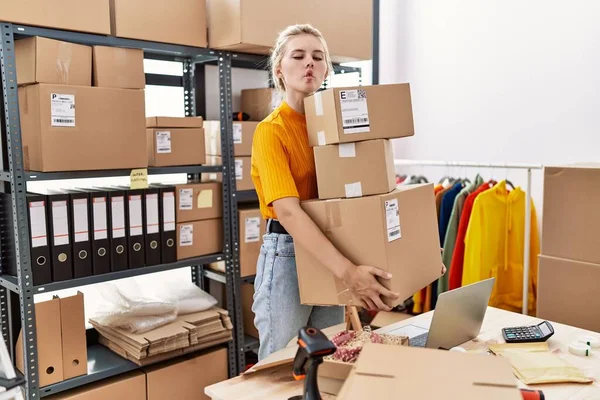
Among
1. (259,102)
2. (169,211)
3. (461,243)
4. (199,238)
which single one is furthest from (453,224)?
(169,211)

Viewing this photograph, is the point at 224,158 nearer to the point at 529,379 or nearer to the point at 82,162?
the point at 82,162

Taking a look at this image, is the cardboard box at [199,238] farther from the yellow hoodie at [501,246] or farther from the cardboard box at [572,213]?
the cardboard box at [572,213]

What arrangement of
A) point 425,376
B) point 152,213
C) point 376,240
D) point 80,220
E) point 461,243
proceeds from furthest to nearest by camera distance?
point 461,243
point 152,213
point 80,220
point 376,240
point 425,376

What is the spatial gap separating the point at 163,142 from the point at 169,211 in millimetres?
299

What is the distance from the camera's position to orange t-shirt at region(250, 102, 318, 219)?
4.96 ft

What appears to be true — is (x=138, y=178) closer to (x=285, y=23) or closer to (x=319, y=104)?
(x=285, y=23)

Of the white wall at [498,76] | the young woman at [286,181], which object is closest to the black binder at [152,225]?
the young woman at [286,181]

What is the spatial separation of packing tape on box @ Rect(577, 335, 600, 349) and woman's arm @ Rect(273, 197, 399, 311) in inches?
21.3

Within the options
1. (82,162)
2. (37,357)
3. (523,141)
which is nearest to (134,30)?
(82,162)

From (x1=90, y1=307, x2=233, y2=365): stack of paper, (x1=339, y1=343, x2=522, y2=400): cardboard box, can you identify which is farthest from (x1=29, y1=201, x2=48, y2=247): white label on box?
(x1=339, y1=343, x2=522, y2=400): cardboard box

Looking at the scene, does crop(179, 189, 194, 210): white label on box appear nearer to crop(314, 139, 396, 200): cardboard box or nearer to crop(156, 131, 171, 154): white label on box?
crop(156, 131, 171, 154): white label on box

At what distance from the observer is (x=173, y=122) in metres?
2.42

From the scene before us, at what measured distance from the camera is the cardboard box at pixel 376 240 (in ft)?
4.58

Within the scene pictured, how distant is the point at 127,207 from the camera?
2.29 meters
